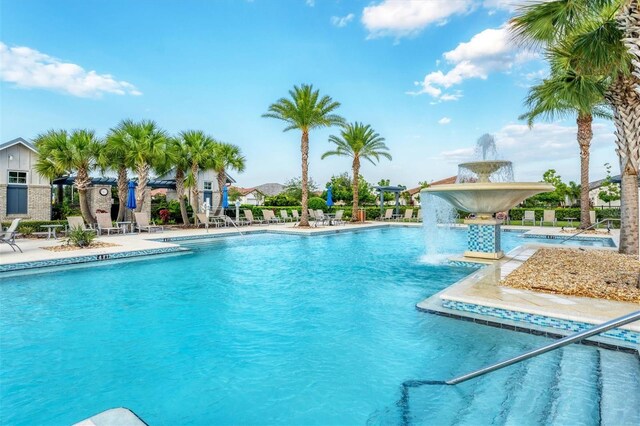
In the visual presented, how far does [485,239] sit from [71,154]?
62.7ft

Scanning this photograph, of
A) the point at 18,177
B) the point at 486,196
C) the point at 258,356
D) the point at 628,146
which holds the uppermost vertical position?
the point at 18,177

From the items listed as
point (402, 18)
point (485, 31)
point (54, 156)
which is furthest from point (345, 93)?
point (54, 156)

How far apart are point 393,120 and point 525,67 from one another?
9155mm

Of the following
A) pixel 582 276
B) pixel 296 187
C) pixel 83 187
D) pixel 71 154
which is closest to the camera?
pixel 582 276

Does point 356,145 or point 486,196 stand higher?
point 356,145

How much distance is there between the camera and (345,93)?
22250 mm

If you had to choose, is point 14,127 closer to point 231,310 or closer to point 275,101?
point 275,101

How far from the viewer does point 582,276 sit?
644cm

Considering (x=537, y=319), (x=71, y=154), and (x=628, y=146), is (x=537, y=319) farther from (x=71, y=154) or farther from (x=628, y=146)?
(x=71, y=154)

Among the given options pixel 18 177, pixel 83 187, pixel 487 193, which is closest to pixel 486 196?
pixel 487 193

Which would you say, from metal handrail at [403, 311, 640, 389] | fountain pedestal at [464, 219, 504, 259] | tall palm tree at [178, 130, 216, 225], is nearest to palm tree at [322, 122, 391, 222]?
tall palm tree at [178, 130, 216, 225]

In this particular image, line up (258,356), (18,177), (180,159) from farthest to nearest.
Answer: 1. (180,159)
2. (18,177)
3. (258,356)

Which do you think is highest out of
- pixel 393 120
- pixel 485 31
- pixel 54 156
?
pixel 485 31

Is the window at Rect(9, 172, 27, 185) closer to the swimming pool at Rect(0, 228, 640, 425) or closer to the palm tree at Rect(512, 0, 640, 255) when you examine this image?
the swimming pool at Rect(0, 228, 640, 425)
